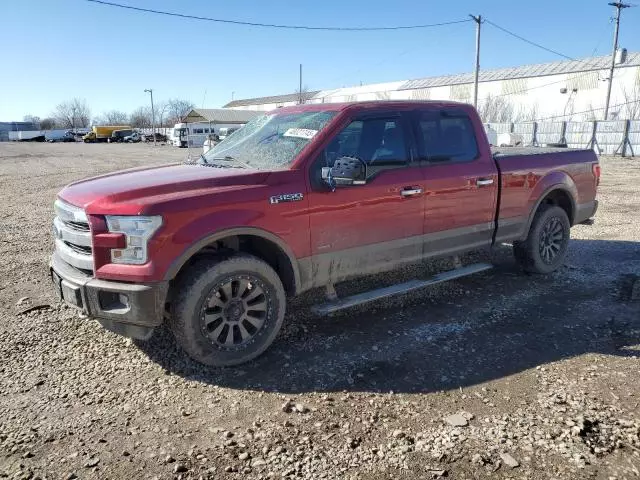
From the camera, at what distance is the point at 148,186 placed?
361 centimetres

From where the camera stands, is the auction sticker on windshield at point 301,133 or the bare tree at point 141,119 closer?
the auction sticker on windshield at point 301,133

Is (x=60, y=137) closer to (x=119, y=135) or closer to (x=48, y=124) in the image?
(x=119, y=135)

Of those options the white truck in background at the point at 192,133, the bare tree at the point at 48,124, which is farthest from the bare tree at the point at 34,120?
the white truck in background at the point at 192,133

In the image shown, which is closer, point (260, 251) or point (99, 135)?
point (260, 251)

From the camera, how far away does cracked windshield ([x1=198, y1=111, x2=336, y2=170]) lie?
4.24 metres

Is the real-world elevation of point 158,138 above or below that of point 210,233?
above

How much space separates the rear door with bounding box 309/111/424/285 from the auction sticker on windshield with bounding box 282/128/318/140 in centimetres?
19

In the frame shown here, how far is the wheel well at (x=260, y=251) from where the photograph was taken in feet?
12.8

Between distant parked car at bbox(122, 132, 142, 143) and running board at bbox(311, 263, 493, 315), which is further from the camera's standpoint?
distant parked car at bbox(122, 132, 142, 143)

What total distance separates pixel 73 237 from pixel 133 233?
65cm

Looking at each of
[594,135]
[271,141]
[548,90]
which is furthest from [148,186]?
[548,90]

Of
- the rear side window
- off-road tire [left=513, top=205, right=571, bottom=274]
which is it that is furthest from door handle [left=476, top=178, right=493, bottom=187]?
off-road tire [left=513, top=205, right=571, bottom=274]

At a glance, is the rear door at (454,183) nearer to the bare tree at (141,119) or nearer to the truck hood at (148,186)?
the truck hood at (148,186)

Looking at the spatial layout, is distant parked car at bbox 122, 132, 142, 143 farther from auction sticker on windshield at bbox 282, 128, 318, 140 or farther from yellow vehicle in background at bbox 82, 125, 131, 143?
auction sticker on windshield at bbox 282, 128, 318, 140
